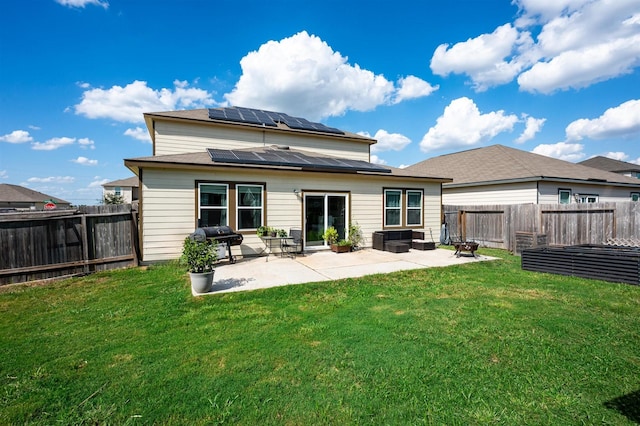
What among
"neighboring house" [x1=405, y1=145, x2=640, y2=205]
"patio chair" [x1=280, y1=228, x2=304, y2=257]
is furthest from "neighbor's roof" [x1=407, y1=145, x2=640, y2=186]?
"patio chair" [x1=280, y1=228, x2=304, y2=257]

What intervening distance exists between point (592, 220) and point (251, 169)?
12.4m

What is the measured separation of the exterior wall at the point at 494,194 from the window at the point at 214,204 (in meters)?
14.1

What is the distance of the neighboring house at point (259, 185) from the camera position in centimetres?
823

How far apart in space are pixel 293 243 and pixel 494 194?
12269 mm

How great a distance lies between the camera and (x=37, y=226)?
6562 mm

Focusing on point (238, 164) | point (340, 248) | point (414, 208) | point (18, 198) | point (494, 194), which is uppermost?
point (18, 198)

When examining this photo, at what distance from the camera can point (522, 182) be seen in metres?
13.8

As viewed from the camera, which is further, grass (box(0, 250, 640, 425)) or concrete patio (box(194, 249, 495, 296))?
concrete patio (box(194, 249, 495, 296))

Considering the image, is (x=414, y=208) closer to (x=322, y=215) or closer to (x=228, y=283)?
(x=322, y=215)

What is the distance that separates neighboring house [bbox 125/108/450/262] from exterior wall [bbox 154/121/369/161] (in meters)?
0.04

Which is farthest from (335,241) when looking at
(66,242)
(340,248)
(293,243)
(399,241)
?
(66,242)

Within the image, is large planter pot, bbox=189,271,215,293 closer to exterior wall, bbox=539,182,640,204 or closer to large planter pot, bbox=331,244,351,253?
large planter pot, bbox=331,244,351,253

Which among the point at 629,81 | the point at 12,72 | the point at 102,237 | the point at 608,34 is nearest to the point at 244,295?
the point at 102,237

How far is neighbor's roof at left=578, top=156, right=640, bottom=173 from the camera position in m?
30.3
